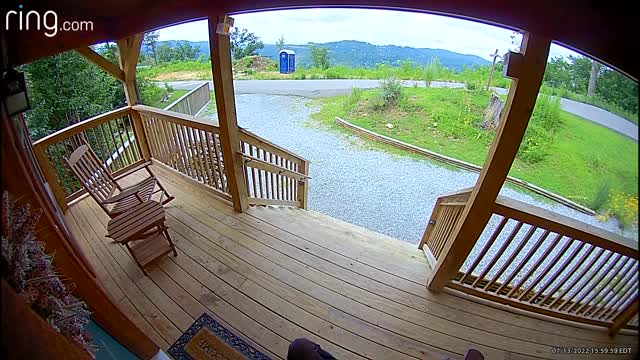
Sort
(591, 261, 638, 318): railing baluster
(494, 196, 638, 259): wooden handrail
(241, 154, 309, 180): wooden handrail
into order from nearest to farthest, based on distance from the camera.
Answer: (591, 261, 638, 318): railing baluster → (494, 196, 638, 259): wooden handrail → (241, 154, 309, 180): wooden handrail

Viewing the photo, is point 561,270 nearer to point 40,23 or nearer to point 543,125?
point 543,125

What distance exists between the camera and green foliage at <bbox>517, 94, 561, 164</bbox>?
1.69m

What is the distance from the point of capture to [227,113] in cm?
253

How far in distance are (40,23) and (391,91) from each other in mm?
6678

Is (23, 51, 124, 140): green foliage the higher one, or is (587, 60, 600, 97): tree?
(587, 60, 600, 97): tree

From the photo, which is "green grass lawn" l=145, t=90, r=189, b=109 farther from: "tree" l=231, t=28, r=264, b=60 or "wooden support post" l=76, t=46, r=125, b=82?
"tree" l=231, t=28, r=264, b=60

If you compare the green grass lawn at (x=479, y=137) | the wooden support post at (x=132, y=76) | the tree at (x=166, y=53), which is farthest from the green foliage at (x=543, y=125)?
the tree at (x=166, y=53)

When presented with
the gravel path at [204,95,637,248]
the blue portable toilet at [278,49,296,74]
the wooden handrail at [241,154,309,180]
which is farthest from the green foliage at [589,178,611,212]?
the blue portable toilet at [278,49,296,74]

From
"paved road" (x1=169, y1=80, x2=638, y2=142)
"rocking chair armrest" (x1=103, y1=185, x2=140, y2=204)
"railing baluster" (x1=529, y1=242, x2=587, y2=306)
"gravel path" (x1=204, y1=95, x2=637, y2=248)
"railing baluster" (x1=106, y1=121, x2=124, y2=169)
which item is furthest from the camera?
"paved road" (x1=169, y1=80, x2=638, y2=142)

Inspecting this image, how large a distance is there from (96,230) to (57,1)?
7.81 feet

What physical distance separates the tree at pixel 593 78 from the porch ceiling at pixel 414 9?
0.06 metres

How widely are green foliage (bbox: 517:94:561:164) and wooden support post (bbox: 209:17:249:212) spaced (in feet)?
7.04

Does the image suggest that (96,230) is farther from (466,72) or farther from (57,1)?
(466,72)

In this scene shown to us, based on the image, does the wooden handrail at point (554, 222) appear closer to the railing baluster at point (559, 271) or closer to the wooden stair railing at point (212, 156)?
the railing baluster at point (559, 271)
